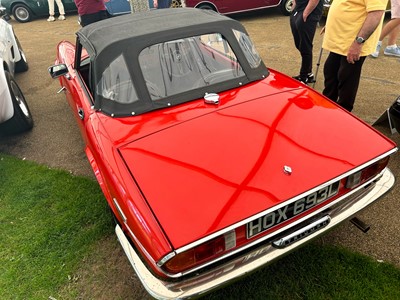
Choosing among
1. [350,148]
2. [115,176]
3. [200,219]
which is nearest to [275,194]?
[200,219]

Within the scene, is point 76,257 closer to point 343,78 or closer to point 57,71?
point 57,71

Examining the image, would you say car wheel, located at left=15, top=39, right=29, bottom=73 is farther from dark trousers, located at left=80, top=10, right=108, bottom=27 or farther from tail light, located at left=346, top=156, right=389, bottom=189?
tail light, located at left=346, top=156, right=389, bottom=189

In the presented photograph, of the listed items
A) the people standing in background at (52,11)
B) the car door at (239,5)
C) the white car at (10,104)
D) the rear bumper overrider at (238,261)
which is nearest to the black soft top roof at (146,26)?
the white car at (10,104)

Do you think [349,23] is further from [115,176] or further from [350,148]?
[115,176]

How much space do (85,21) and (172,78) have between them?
3387 mm

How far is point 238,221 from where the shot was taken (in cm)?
150

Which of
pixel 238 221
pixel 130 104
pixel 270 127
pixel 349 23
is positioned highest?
pixel 349 23

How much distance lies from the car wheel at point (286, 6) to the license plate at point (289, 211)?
7961 millimetres

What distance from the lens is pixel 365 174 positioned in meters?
1.92

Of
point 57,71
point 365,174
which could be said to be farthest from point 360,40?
point 57,71

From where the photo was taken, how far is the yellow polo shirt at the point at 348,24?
2.71m

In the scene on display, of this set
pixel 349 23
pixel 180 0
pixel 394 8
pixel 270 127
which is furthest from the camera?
pixel 180 0

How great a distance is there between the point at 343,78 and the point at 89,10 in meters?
3.85

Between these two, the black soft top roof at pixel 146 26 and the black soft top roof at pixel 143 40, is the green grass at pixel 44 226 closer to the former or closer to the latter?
the black soft top roof at pixel 143 40
